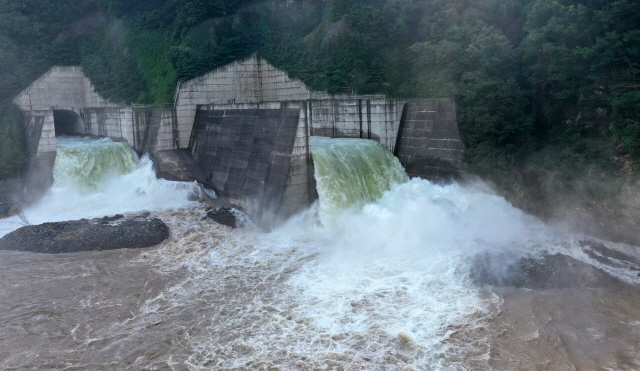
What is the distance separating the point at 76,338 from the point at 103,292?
2231mm

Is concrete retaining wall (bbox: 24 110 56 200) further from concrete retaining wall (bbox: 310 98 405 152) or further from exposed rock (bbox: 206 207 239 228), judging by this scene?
concrete retaining wall (bbox: 310 98 405 152)

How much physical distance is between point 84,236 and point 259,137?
680 centimetres

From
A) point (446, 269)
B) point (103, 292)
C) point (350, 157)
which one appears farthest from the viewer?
point (350, 157)

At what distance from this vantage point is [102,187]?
20703 millimetres

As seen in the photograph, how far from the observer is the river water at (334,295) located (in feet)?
31.6

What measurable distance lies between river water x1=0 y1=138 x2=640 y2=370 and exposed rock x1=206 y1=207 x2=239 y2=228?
0.47 meters

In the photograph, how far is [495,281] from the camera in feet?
41.0

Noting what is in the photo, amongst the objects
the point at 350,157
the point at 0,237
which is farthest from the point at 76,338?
the point at 350,157

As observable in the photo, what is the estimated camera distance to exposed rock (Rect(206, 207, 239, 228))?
17.6 m

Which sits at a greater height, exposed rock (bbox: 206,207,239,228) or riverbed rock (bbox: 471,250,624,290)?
exposed rock (bbox: 206,207,239,228)

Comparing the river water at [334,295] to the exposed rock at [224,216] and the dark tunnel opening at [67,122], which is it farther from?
the dark tunnel opening at [67,122]

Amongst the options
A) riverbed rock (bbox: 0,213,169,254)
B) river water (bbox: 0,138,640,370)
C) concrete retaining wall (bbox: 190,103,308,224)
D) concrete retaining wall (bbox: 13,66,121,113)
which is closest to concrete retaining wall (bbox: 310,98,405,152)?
river water (bbox: 0,138,640,370)

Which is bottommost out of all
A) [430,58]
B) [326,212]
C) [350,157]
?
[326,212]

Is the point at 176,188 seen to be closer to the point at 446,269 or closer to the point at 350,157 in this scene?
the point at 350,157
